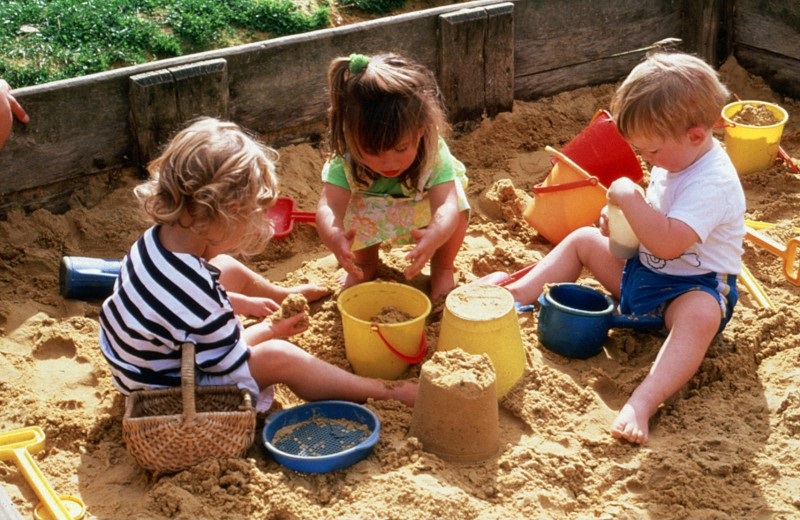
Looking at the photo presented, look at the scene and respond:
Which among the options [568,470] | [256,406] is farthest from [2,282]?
A: [568,470]

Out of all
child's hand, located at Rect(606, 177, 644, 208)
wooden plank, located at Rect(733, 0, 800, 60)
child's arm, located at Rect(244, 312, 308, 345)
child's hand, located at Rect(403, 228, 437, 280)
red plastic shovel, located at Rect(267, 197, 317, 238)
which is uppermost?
child's hand, located at Rect(606, 177, 644, 208)

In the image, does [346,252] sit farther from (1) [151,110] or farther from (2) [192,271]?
(1) [151,110]

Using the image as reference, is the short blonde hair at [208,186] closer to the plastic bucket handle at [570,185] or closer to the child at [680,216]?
the child at [680,216]

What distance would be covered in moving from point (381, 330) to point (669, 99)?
3.51ft

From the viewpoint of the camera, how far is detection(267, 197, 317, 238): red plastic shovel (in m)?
3.80

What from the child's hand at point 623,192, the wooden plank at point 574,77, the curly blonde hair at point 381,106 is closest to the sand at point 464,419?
the child's hand at point 623,192

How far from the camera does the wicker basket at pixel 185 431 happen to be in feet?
8.07

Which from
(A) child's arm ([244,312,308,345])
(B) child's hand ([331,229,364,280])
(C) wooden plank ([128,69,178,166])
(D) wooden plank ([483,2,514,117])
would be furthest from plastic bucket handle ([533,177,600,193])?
(C) wooden plank ([128,69,178,166])

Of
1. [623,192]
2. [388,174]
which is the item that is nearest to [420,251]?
[388,174]

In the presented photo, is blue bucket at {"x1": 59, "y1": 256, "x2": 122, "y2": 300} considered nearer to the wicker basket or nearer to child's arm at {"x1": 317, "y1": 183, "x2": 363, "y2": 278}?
child's arm at {"x1": 317, "y1": 183, "x2": 363, "y2": 278}

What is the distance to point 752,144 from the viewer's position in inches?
163

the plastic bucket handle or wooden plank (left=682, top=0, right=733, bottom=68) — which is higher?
wooden plank (left=682, top=0, right=733, bottom=68)

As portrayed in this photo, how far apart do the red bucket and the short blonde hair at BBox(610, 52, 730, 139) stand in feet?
2.81

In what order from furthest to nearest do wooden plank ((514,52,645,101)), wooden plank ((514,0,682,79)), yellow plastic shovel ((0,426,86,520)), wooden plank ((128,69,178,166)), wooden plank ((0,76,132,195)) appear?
wooden plank ((514,52,645,101))
wooden plank ((514,0,682,79))
wooden plank ((128,69,178,166))
wooden plank ((0,76,132,195))
yellow plastic shovel ((0,426,86,520))
